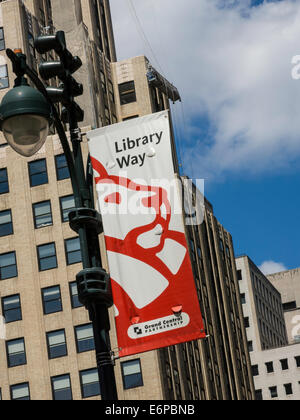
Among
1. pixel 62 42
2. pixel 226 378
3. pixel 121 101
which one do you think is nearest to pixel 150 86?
pixel 121 101

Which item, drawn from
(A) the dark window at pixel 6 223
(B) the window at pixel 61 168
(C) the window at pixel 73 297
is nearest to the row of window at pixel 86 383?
(C) the window at pixel 73 297

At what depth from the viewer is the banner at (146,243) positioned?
44.0ft

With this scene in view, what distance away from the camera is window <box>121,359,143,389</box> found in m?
62.4

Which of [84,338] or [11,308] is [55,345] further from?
[11,308]

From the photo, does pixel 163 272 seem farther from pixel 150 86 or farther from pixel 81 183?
pixel 150 86

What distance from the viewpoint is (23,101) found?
12.9 metres

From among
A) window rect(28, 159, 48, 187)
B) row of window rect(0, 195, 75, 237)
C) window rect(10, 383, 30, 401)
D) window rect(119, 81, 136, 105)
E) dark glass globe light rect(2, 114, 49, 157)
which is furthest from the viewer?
window rect(119, 81, 136, 105)

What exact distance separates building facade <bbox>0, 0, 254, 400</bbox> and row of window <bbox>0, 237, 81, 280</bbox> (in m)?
0.07

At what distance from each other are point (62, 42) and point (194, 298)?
169 inches

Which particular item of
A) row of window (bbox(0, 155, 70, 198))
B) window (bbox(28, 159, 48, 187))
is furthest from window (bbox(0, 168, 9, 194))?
window (bbox(28, 159, 48, 187))

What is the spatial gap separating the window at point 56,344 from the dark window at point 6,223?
26.8ft

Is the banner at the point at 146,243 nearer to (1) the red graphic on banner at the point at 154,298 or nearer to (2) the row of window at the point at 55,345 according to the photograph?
(1) the red graphic on banner at the point at 154,298

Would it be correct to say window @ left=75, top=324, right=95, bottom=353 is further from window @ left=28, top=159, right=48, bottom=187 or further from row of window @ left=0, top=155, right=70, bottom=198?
window @ left=28, top=159, right=48, bottom=187

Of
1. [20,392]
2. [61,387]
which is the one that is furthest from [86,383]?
[20,392]
